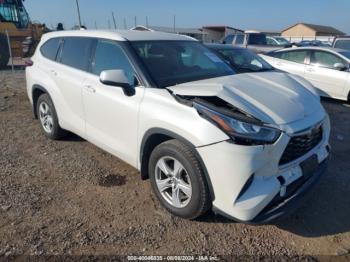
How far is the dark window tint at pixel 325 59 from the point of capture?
338 inches

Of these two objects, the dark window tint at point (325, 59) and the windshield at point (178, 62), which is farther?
the dark window tint at point (325, 59)

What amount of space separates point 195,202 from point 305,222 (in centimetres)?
116

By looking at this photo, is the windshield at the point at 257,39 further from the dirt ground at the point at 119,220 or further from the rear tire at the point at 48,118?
the rear tire at the point at 48,118

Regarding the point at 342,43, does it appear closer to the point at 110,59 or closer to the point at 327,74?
the point at 327,74

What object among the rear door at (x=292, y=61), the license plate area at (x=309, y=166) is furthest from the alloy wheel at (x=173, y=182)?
the rear door at (x=292, y=61)

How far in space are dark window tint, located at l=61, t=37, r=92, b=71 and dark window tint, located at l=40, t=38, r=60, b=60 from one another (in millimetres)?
265

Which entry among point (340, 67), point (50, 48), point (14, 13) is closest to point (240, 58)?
point (340, 67)

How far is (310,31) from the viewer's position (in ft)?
187

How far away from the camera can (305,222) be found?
3246 mm

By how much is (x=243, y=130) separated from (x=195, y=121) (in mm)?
411

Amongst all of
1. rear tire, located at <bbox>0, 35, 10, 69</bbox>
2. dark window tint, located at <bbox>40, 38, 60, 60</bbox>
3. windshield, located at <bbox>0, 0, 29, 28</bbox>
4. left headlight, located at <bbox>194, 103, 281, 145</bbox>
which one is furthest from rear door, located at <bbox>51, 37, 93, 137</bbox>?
windshield, located at <bbox>0, 0, 29, 28</bbox>

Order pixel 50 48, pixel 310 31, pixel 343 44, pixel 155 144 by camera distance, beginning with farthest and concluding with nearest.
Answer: pixel 310 31, pixel 343 44, pixel 50 48, pixel 155 144

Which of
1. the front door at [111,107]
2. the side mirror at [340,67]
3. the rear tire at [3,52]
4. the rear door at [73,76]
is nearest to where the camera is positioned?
the front door at [111,107]

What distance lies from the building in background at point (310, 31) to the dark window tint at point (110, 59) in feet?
184
